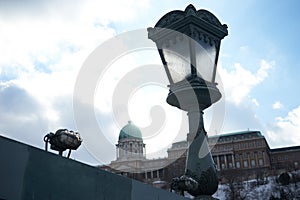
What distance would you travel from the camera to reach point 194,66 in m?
7.64

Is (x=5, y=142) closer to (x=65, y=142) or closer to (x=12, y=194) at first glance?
(x=12, y=194)

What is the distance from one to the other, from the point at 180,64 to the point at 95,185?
4.10 m

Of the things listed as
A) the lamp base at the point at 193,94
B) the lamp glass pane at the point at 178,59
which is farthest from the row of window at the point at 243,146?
the lamp glass pane at the point at 178,59

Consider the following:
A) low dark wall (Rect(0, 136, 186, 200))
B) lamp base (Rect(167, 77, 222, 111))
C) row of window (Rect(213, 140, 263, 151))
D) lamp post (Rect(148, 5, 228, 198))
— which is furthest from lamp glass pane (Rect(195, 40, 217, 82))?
row of window (Rect(213, 140, 263, 151))

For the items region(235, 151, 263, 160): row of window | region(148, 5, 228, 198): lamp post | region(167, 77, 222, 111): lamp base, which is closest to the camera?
region(148, 5, 228, 198): lamp post

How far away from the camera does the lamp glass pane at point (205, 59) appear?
7.71m

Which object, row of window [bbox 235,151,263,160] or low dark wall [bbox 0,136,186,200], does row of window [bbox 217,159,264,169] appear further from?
low dark wall [bbox 0,136,186,200]

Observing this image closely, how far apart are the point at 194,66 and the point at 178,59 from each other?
433 millimetres

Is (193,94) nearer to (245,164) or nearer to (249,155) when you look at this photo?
(249,155)

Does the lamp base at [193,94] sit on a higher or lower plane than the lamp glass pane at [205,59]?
lower

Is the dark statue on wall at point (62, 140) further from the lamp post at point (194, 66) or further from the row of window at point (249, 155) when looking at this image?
the row of window at point (249, 155)

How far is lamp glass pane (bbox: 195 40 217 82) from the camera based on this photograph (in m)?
7.71

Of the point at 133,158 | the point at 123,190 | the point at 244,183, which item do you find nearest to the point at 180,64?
the point at 123,190

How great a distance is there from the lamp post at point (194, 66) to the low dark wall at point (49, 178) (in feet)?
8.55
